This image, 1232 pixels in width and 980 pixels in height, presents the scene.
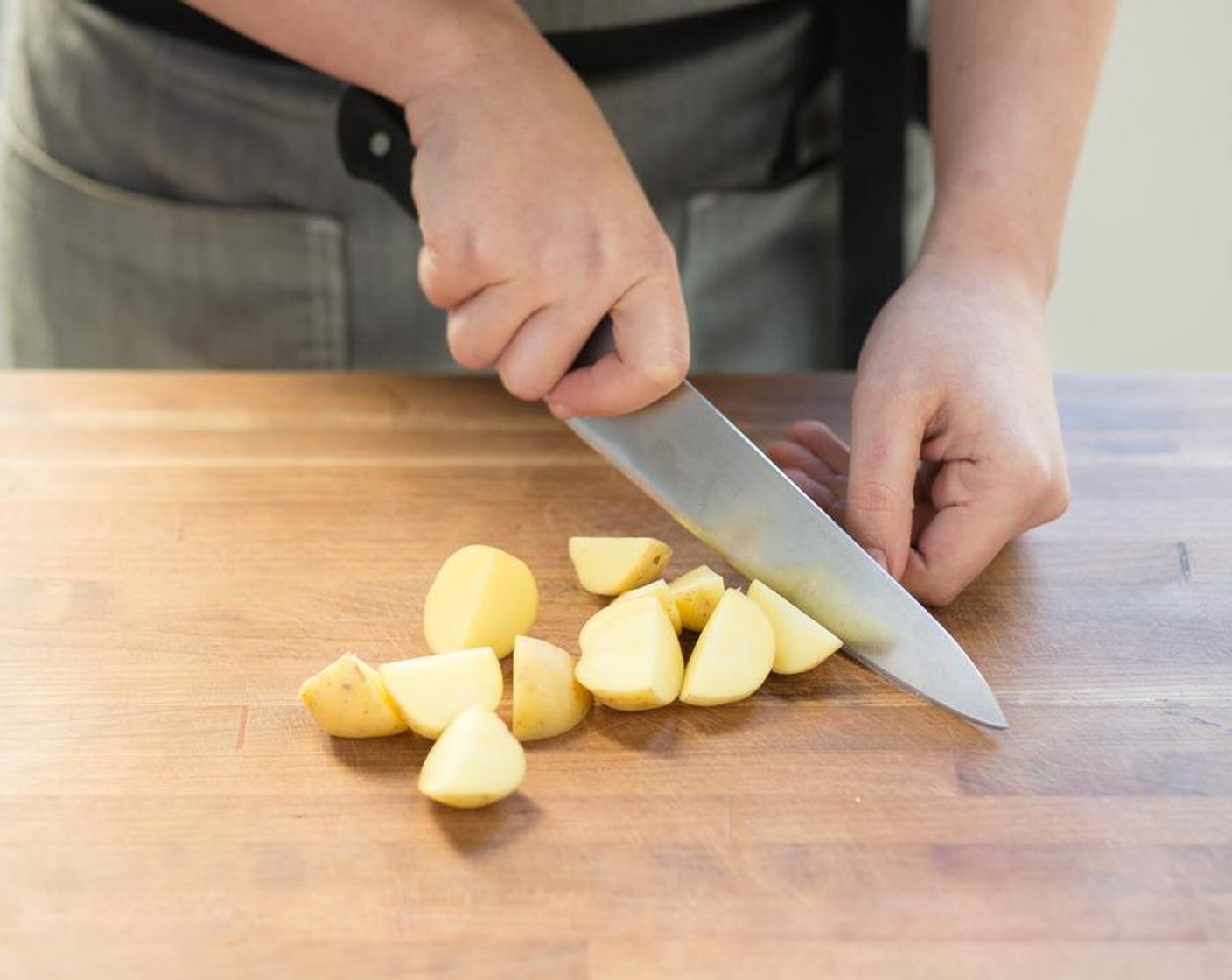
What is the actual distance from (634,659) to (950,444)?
10.6 inches

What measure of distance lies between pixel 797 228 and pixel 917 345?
385mm

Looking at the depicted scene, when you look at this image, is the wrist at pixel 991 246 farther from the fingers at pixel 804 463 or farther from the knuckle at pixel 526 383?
the knuckle at pixel 526 383

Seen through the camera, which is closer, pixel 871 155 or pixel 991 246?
pixel 991 246

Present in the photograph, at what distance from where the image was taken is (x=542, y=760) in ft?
2.67

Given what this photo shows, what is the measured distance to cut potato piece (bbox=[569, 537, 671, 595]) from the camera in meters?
0.92

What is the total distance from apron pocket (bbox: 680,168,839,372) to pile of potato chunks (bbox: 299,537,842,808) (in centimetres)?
45

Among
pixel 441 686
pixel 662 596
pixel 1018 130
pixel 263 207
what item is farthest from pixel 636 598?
pixel 263 207

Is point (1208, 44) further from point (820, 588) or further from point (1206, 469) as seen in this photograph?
point (820, 588)

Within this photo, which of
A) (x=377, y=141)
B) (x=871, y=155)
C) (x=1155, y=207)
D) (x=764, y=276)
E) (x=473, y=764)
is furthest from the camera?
(x=1155, y=207)

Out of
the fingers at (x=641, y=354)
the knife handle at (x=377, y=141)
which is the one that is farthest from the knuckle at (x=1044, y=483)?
the knife handle at (x=377, y=141)

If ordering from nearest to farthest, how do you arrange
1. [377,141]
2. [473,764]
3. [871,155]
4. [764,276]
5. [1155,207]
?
[473,764] < [377,141] < [871,155] < [764,276] < [1155,207]

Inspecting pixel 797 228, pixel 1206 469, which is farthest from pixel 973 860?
pixel 797 228

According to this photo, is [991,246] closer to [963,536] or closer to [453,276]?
[963,536]

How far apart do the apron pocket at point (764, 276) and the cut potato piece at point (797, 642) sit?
511 millimetres
